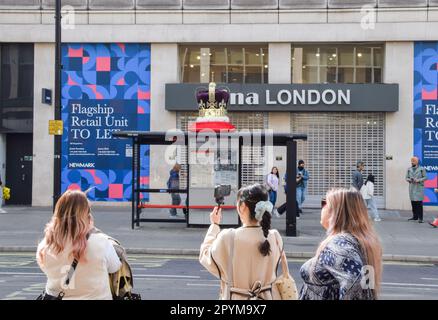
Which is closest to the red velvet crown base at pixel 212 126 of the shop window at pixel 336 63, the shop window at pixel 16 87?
the shop window at pixel 336 63

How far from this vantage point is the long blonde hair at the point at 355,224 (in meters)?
3.86

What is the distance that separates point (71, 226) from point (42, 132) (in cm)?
2092

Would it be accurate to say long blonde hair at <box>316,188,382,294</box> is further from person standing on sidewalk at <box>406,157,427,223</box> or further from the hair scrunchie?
person standing on sidewalk at <box>406,157,427,223</box>

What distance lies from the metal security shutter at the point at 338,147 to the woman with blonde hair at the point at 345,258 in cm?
1976

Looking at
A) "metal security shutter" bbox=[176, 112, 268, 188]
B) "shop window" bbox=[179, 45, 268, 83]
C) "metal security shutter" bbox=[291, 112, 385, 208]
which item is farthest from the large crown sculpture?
"metal security shutter" bbox=[291, 112, 385, 208]

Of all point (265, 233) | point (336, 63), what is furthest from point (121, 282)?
point (336, 63)

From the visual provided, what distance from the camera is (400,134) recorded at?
75.6 feet

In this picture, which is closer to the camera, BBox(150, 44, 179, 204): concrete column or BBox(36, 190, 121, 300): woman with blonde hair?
BBox(36, 190, 121, 300): woman with blonde hair

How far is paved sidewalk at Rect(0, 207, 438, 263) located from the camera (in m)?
13.6

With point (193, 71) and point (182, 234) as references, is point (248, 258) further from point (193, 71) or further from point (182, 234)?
point (193, 71)

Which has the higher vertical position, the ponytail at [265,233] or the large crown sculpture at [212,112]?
the large crown sculpture at [212,112]

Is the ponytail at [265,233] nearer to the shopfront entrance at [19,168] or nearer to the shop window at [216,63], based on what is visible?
the shop window at [216,63]

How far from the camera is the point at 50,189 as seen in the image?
79.5ft

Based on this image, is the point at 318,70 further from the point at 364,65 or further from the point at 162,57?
the point at 162,57
